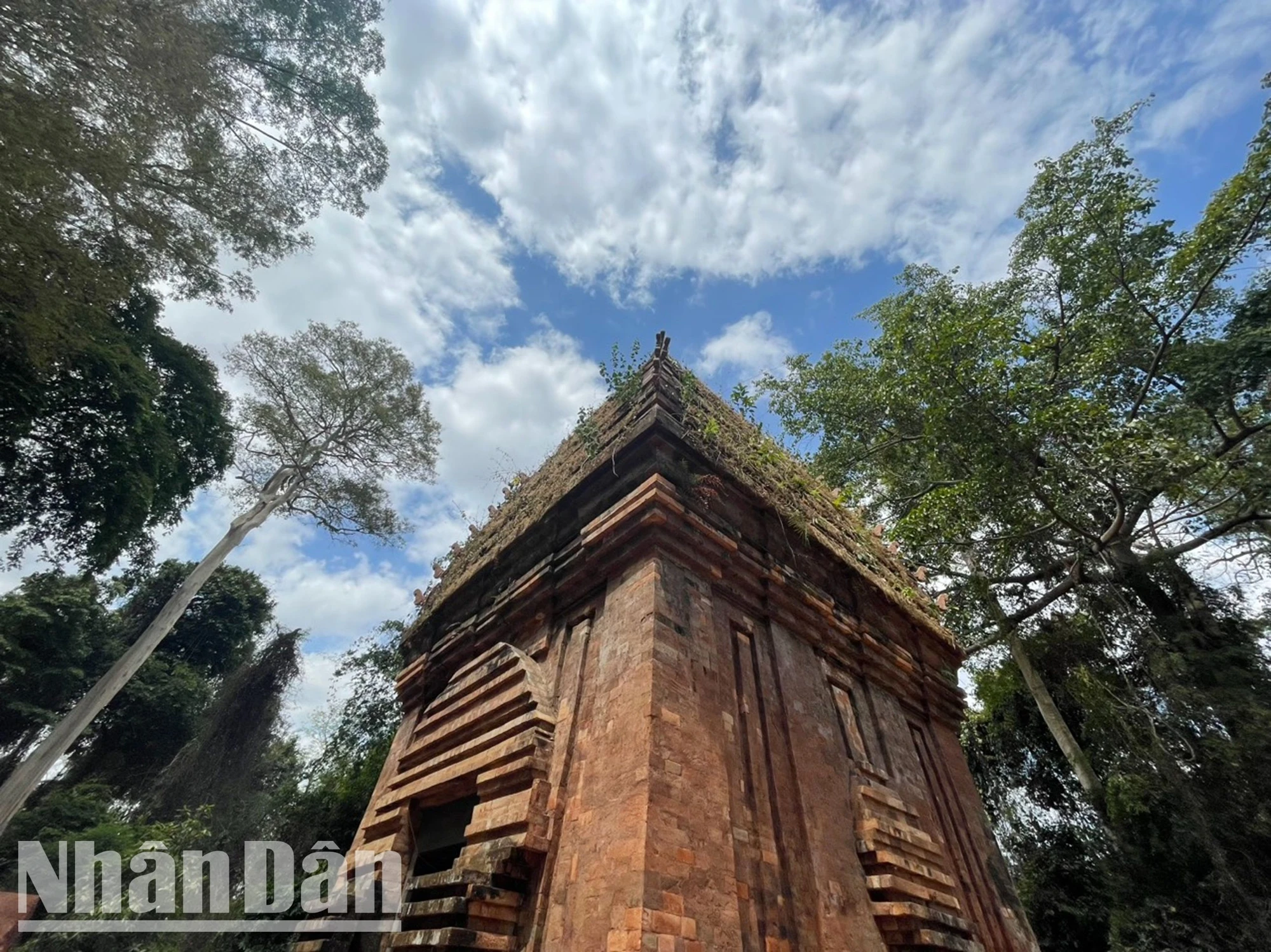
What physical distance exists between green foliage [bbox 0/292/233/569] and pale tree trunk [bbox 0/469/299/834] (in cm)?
134

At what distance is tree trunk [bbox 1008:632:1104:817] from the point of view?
991 centimetres

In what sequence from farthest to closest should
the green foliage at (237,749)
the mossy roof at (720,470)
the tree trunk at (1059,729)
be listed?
the green foliage at (237,749) → the tree trunk at (1059,729) → the mossy roof at (720,470)

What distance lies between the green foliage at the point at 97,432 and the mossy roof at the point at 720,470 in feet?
20.0

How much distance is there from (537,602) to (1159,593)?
12271 mm

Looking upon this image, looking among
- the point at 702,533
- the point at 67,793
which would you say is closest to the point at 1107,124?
the point at 702,533

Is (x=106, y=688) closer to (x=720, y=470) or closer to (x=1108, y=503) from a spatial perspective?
(x=720, y=470)

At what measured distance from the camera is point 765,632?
568 centimetres

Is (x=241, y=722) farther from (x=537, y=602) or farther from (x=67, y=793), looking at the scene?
(x=537, y=602)

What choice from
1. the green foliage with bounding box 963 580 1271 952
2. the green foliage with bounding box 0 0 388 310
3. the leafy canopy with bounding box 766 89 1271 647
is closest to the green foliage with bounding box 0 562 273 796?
the green foliage with bounding box 0 0 388 310

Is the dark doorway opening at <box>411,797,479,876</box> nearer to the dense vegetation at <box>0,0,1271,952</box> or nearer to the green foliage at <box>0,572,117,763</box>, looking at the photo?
the dense vegetation at <box>0,0,1271,952</box>

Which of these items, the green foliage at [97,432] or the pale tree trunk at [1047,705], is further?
the pale tree trunk at [1047,705]

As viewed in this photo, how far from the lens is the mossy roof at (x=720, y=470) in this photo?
6547mm

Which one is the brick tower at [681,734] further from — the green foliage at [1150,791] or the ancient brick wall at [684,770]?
the green foliage at [1150,791]

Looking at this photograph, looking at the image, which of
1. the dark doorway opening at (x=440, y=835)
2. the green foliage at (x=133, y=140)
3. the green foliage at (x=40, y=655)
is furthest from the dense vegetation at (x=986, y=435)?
the green foliage at (x=40, y=655)
